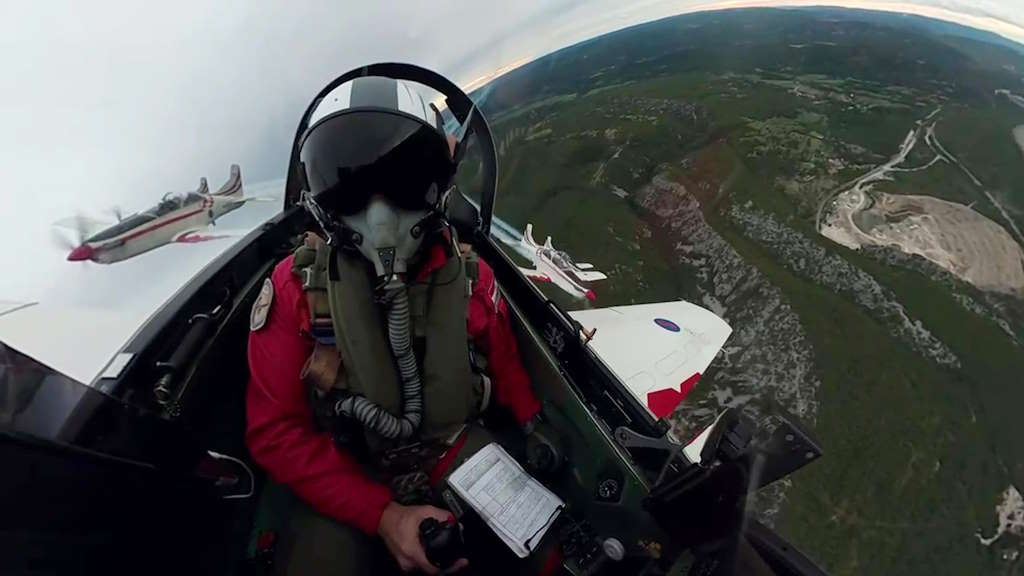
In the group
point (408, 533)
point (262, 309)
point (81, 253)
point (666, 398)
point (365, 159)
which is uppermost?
point (365, 159)

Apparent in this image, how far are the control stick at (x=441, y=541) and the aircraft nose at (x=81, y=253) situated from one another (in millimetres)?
1194

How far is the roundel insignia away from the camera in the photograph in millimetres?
5066

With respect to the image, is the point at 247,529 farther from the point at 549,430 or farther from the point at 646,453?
the point at 646,453

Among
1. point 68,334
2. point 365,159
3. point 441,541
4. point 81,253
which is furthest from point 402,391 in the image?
point 81,253

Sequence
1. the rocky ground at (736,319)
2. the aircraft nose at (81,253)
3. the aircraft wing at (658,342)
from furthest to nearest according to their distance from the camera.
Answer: the rocky ground at (736,319) < the aircraft wing at (658,342) < the aircraft nose at (81,253)

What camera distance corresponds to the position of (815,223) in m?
27.7

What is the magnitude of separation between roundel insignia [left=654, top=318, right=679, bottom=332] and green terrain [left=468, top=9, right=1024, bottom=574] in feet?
34.5

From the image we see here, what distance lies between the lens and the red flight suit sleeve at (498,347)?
179 centimetres

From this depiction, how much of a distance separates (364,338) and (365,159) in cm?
44

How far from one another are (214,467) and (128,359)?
1.39ft

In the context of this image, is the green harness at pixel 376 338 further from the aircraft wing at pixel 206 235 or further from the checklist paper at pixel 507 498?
the aircraft wing at pixel 206 235

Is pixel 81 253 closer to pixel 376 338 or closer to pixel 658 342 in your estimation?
pixel 376 338

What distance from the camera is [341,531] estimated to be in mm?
1611

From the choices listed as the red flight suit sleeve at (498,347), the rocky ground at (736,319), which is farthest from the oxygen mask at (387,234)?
the rocky ground at (736,319)
